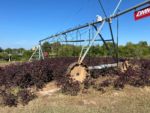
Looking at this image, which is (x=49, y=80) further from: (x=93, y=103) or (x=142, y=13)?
(x=142, y=13)

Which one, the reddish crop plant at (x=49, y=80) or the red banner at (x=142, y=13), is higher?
the red banner at (x=142, y=13)

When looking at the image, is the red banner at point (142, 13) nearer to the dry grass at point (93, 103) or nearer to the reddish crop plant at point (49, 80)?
the reddish crop plant at point (49, 80)

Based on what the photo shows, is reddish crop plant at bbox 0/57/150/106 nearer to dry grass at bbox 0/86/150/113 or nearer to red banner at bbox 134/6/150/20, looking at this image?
dry grass at bbox 0/86/150/113

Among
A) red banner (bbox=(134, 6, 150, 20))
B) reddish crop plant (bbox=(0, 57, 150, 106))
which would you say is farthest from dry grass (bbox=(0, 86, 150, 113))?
red banner (bbox=(134, 6, 150, 20))

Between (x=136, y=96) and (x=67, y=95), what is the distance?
1.89 m

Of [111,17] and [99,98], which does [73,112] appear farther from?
[111,17]

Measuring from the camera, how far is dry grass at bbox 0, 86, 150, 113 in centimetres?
637

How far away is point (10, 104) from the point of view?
6980 mm

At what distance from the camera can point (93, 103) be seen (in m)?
6.83

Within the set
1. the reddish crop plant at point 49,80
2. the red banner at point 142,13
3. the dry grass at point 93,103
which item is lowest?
the dry grass at point 93,103

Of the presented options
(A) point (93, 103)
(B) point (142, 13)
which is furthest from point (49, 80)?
(B) point (142, 13)

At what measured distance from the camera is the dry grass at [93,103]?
637 centimetres

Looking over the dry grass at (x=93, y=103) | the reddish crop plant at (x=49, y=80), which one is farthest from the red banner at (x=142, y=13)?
the dry grass at (x=93, y=103)

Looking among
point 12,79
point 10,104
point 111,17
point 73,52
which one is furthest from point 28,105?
point 73,52
